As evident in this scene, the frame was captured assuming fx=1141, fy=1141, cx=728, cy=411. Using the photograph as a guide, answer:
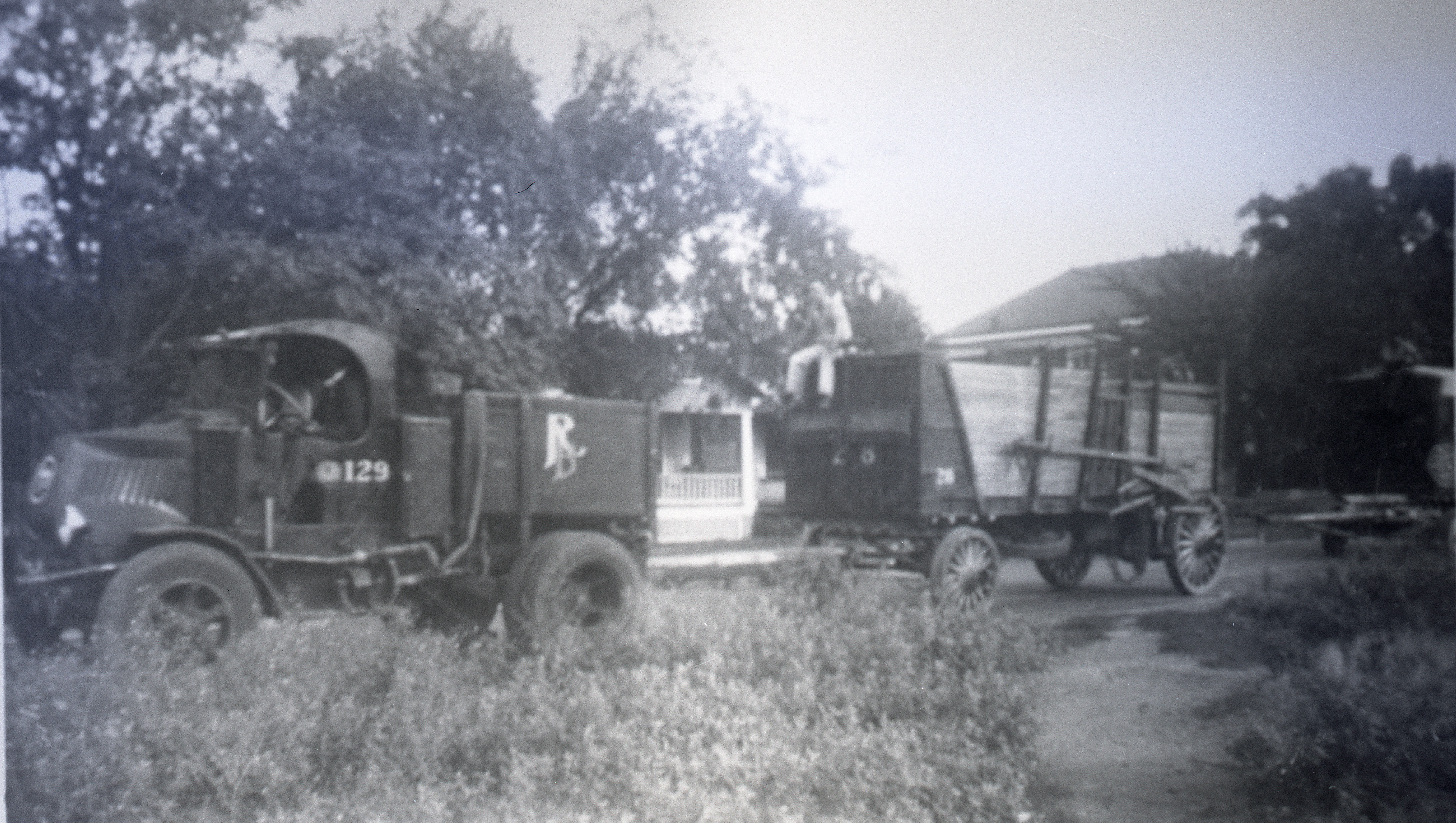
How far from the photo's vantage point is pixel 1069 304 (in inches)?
241

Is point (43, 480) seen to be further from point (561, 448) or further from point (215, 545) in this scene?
point (561, 448)

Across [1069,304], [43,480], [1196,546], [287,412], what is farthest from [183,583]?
[1196,546]

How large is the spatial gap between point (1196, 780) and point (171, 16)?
5324 mm

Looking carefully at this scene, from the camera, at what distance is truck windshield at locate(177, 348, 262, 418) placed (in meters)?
6.06

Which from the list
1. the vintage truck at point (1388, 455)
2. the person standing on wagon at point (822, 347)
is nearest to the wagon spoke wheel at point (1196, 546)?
the person standing on wagon at point (822, 347)

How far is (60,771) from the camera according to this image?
3934mm

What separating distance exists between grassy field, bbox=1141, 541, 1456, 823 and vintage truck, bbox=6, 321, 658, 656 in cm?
320

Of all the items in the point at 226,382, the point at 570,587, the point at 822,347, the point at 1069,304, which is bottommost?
the point at 570,587

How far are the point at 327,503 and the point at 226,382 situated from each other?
2.77 ft

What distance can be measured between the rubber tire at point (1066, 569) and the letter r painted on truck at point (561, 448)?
526cm

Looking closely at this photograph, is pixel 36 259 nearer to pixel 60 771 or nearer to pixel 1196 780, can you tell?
pixel 60 771

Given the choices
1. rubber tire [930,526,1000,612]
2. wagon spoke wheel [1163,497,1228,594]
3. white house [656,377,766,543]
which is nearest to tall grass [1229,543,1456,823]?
rubber tire [930,526,1000,612]

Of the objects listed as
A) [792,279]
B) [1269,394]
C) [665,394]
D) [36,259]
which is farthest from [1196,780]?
[36,259]

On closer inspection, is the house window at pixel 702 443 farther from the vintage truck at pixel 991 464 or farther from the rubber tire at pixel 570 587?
the rubber tire at pixel 570 587
